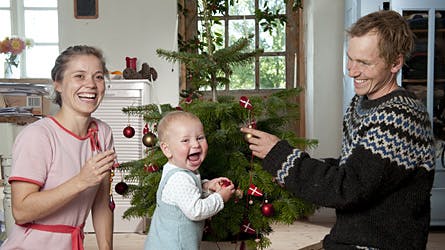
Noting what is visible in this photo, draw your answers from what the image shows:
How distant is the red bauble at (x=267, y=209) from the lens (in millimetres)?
1962

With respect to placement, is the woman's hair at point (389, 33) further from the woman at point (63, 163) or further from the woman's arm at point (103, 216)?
the woman's arm at point (103, 216)

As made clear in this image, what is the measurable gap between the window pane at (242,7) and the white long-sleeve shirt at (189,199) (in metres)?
3.67

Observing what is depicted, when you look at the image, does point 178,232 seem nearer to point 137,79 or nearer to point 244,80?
point 137,79

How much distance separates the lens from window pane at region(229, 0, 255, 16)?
5203 mm

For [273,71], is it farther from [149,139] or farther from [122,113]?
[149,139]

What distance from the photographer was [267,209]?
1.96 meters

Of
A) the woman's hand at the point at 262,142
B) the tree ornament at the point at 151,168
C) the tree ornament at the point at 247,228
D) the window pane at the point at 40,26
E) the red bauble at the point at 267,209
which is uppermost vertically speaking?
the window pane at the point at 40,26

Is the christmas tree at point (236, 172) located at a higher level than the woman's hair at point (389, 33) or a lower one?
lower

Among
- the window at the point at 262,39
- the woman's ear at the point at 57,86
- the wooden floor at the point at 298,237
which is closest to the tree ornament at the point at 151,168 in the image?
the woman's ear at the point at 57,86

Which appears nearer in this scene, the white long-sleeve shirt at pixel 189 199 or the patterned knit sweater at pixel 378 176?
the patterned knit sweater at pixel 378 176

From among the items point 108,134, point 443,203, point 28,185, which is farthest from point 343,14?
point 28,185

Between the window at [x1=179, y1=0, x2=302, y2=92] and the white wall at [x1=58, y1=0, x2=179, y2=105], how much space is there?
1.93 ft

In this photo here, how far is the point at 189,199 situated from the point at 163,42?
3.03 m

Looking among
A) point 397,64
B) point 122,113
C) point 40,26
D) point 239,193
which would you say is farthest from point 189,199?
point 40,26
